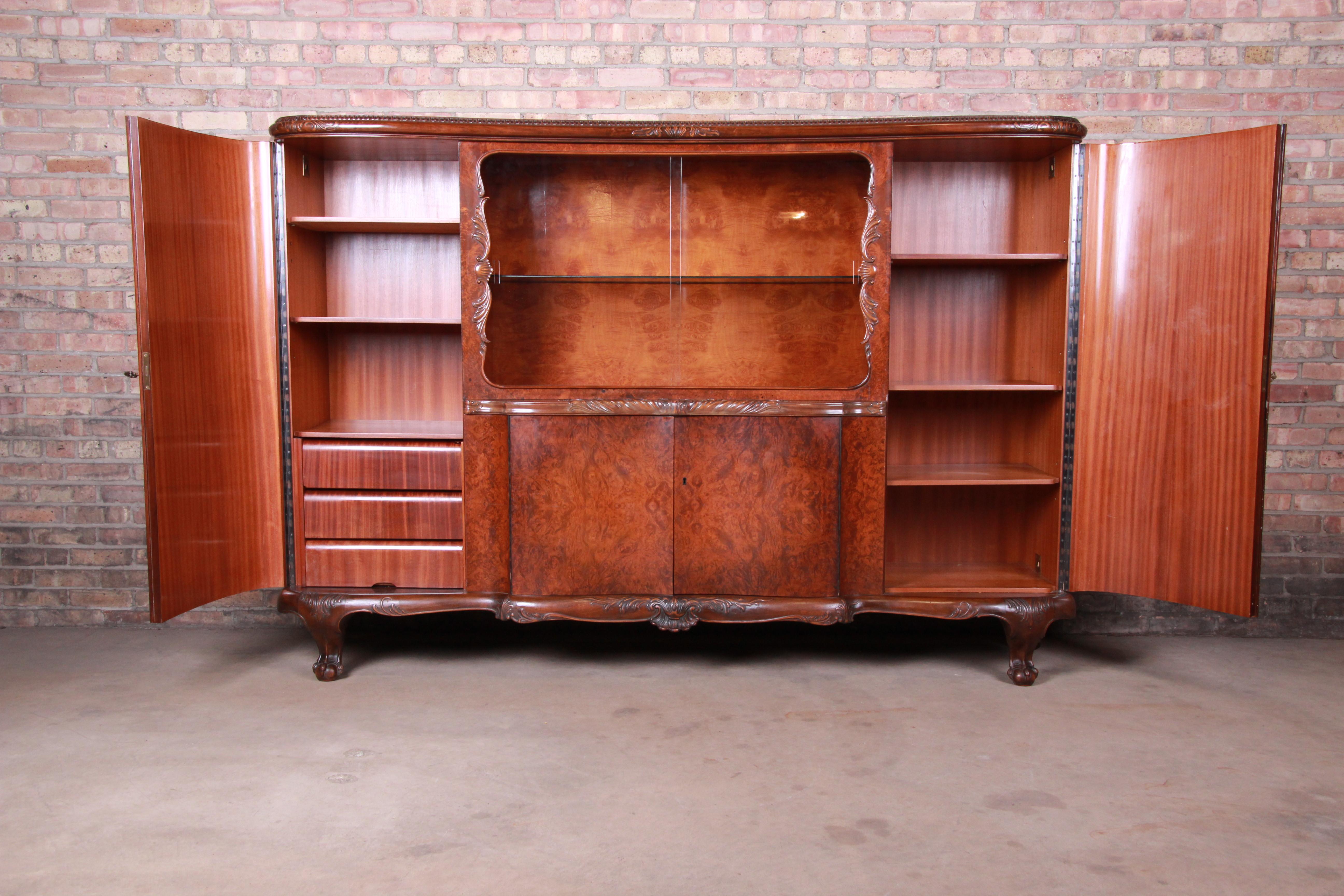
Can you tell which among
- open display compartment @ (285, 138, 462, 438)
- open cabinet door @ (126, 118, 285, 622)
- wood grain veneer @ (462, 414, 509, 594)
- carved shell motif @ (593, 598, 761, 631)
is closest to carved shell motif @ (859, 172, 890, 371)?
carved shell motif @ (593, 598, 761, 631)

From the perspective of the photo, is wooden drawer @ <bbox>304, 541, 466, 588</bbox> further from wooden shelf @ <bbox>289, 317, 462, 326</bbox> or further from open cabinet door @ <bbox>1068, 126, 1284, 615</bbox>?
open cabinet door @ <bbox>1068, 126, 1284, 615</bbox>

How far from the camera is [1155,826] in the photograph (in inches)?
103

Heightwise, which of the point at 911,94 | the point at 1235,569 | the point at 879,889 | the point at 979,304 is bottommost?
the point at 879,889

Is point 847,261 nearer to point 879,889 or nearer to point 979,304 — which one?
point 979,304

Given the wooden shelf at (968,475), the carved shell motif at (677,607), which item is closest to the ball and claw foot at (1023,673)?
the wooden shelf at (968,475)

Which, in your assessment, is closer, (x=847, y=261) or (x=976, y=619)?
(x=847, y=261)

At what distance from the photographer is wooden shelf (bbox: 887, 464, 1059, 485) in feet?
12.5

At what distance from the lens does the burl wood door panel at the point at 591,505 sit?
372 centimetres

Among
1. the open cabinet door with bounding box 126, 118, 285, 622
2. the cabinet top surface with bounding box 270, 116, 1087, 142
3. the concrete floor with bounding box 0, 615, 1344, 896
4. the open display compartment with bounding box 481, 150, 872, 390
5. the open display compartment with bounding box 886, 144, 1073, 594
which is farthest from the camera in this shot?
the open display compartment with bounding box 481, 150, 872, 390

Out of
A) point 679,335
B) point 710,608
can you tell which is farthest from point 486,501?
point 679,335

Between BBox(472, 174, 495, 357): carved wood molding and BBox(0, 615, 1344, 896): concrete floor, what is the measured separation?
1.38 metres

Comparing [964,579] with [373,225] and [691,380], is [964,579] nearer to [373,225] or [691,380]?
[691,380]

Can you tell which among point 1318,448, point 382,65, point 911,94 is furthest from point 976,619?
point 382,65

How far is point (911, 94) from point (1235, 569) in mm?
2374
